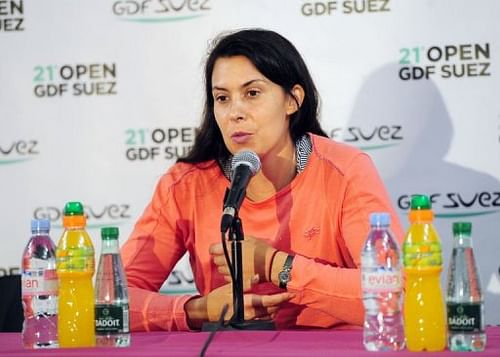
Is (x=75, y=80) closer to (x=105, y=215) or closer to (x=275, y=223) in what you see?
Result: (x=105, y=215)

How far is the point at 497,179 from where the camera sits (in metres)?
2.98

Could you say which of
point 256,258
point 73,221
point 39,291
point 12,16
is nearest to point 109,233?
point 73,221

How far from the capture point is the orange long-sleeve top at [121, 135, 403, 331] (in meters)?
2.34

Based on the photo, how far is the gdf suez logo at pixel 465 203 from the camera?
9.79ft

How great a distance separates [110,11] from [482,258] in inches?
55.2

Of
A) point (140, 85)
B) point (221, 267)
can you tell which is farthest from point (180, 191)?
point (140, 85)

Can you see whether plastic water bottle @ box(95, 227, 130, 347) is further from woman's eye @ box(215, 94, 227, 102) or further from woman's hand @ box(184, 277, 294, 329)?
woman's eye @ box(215, 94, 227, 102)

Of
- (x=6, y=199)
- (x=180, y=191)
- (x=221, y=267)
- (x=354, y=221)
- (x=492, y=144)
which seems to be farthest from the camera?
(x=6, y=199)

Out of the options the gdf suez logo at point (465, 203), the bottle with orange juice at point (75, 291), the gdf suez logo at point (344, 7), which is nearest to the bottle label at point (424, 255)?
the bottle with orange juice at point (75, 291)

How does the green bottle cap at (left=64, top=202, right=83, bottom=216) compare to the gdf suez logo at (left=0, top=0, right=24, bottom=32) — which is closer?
the green bottle cap at (left=64, top=202, right=83, bottom=216)

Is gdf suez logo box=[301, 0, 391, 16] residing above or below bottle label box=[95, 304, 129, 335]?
above

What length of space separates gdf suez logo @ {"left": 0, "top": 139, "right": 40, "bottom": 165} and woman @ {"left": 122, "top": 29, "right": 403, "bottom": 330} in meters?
0.76

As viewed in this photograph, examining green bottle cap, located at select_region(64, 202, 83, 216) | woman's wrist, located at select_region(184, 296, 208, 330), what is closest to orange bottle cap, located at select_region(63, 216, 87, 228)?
green bottle cap, located at select_region(64, 202, 83, 216)

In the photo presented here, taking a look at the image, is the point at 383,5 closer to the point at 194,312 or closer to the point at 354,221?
the point at 354,221
